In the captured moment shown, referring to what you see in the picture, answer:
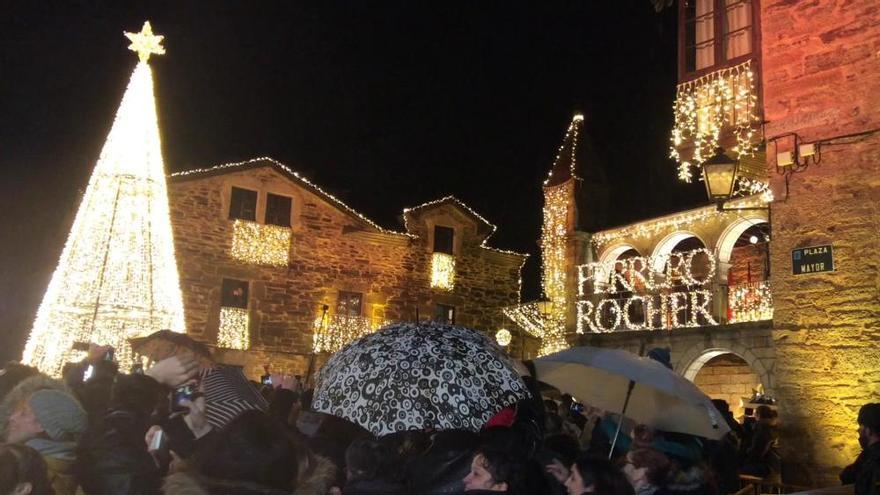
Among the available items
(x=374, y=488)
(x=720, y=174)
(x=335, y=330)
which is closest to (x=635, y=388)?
(x=374, y=488)

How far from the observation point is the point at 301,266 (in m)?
19.9

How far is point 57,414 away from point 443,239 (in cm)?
1849

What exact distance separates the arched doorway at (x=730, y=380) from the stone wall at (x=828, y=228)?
9581mm

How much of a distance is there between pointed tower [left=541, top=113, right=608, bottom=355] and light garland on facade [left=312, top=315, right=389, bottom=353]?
4.99 metres

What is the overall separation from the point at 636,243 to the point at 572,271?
1.76 meters

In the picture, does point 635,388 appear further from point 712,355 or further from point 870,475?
point 712,355

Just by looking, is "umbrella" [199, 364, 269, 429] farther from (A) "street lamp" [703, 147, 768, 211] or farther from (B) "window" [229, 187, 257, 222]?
(B) "window" [229, 187, 257, 222]

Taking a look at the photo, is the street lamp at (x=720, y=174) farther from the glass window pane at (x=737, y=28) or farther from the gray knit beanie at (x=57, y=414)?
the gray knit beanie at (x=57, y=414)

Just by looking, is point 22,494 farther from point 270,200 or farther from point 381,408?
point 270,200

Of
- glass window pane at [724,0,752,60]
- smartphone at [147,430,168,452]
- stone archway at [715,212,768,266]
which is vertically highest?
glass window pane at [724,0,752,60]

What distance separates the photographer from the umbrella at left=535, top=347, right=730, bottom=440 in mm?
5117

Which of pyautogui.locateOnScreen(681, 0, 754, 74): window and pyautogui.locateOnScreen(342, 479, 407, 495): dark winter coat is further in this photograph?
pyautogui.locateOnScreen(681, 0, 754, 74): window

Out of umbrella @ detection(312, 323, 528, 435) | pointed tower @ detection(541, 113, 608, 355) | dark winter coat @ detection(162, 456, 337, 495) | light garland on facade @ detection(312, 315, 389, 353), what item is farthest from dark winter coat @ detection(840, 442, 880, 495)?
light garland on facade @ detection(312, 315, 389, 353)

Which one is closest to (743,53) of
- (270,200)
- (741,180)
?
(741,180)
